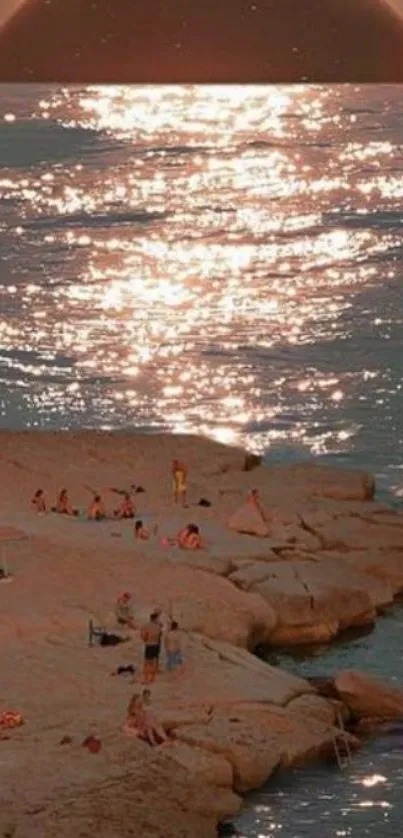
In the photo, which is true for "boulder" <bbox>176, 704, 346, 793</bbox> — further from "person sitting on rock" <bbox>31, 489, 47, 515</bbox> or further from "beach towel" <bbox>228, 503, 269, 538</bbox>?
"person sitting on rock" <bbox>31, 489, 47, 515</bbox>

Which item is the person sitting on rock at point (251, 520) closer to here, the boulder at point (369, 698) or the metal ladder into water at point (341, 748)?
the boulder at point (369, 698)

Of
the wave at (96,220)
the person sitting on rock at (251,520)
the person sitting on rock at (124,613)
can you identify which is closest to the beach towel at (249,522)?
the person sitting on rock at (251,520)

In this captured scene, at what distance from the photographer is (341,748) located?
31.3m

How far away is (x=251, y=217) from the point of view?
75.2 meters

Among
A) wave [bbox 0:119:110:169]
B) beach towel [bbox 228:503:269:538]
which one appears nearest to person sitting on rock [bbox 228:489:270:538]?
beach towel [bbox 228:503:269:538]

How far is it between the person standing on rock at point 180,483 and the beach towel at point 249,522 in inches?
47.0

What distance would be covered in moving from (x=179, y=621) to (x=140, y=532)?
316cm

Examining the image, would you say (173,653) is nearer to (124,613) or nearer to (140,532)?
(124,613)

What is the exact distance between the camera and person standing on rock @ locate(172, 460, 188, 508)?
39562mm

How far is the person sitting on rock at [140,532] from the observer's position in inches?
1465

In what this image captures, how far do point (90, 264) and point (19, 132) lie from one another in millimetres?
41462

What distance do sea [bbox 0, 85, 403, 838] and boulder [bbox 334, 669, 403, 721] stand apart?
601 mm

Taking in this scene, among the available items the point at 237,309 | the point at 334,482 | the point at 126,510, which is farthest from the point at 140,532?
the point at 237,309

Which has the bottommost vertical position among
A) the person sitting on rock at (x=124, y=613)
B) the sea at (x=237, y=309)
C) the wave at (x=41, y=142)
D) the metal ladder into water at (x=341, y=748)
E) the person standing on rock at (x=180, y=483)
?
the metal ladder into water at (x=341, y=748)
